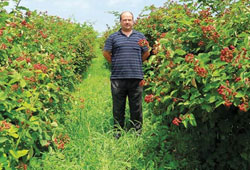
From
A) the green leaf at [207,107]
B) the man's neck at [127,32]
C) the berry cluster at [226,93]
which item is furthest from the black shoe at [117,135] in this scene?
the berry cluster at [226,93]

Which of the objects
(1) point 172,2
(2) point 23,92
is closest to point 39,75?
(2) point 23,92

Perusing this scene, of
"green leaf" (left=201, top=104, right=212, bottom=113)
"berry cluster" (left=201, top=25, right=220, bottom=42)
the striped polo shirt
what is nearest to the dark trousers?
the striped polo shirt

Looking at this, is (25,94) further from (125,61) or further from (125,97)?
(125,97)

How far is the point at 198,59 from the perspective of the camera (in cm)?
270

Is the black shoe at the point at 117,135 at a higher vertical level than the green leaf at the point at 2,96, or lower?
lower

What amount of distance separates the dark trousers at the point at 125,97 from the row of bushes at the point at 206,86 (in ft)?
2.31

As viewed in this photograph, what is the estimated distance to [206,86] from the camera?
2.57 meters

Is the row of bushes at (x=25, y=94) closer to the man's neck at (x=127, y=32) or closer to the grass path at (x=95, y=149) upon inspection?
the grass path at (x=95, y=149)

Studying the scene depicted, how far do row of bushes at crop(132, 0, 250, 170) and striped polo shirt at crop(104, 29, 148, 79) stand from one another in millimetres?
1015

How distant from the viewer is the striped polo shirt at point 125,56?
4.44 metres

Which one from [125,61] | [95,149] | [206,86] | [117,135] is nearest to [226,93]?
[206,86]

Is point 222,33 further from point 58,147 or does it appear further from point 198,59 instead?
point 58,147

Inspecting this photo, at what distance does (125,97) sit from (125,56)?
654mm

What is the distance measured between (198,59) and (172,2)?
5.99 metres
